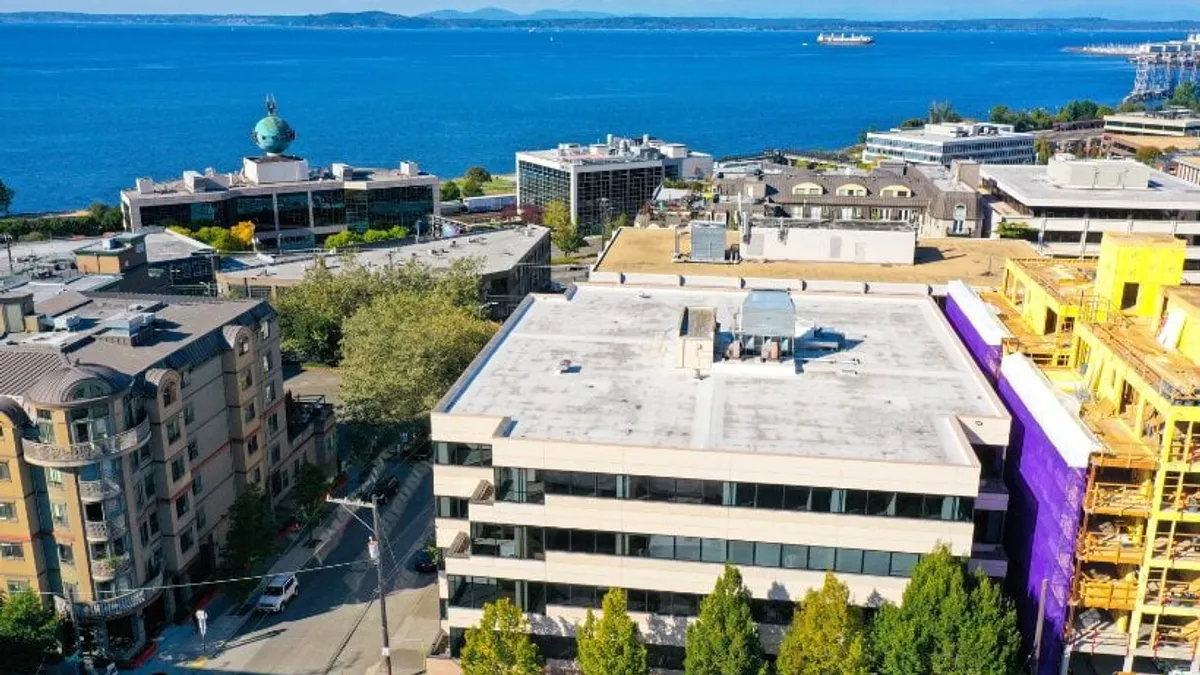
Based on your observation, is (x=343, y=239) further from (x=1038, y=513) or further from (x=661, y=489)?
(x=1038, y=513)

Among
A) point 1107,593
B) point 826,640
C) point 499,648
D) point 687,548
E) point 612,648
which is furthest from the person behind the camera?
point 687,548

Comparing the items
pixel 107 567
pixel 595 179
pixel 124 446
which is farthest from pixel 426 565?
pixel 595 179

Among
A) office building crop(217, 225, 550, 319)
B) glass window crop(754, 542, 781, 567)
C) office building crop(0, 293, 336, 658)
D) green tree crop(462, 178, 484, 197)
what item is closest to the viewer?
glass window crop(754, 542, 781, 567)

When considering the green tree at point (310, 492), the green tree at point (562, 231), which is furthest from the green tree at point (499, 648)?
the green tree at point (562, 231)

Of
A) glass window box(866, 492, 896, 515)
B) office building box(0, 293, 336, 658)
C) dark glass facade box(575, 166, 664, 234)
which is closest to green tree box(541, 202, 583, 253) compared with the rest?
dark glass facade box(575, 166, 664, 234)

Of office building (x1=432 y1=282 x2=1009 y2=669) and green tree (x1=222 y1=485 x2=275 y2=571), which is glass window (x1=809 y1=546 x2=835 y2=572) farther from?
green tree (x1=222 y1=485 x2=275 y2=571)

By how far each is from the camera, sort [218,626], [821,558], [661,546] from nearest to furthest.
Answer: [821,558] → [661,546] → [218,626]

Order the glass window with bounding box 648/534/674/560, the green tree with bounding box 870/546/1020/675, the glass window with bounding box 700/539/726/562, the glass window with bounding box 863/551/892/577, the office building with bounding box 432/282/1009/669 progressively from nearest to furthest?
1. the green tree with bounding box 870/546/1020/675
2. the office building with bounding box 432/282/1009/669
3. the glass window with bounding box 863/551/892/577
4. the glass window with bounding box 700/539/726/562
5. the glass window with bounding box 648/534/674/560
